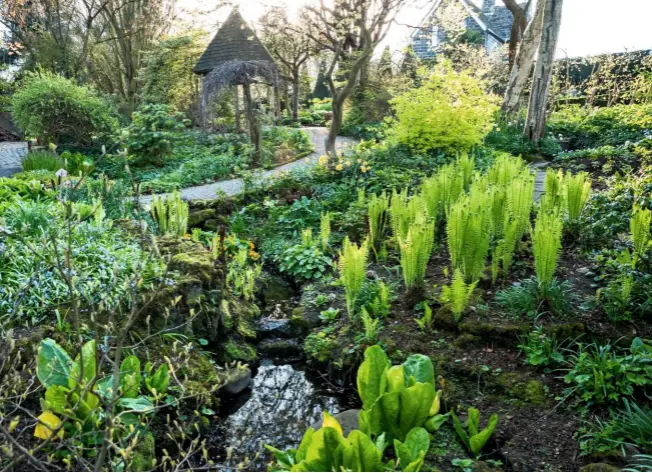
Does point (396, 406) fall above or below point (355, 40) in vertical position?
below

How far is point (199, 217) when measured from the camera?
23.3 ft

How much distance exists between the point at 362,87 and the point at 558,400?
564 inches

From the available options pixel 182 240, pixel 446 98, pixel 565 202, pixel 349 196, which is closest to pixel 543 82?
pixel 446 98

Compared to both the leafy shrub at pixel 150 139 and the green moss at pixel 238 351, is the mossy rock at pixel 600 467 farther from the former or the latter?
the leafy shrub at pixel 150 139

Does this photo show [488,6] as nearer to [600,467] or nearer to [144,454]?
→ [600,467]

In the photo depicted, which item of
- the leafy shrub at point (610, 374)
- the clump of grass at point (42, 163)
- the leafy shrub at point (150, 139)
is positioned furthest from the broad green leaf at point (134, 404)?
the leafy shrub at point (150, 139)

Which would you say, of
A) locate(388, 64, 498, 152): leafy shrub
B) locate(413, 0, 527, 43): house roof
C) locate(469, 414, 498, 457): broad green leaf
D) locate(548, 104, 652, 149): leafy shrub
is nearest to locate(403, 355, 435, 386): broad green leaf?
locate(469, 414, 498, 457): broad green leaf

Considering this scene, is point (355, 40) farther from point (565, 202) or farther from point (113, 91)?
point (565, 202)

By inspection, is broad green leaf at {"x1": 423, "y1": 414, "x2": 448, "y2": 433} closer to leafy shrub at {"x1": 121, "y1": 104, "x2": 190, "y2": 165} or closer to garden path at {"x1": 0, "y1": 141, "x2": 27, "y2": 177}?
leafy shrub at {"x1": 121, "y1": 104, "x2": 190, "y2": 165}

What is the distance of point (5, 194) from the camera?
5234 millimetres

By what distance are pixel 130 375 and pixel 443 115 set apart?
698cm

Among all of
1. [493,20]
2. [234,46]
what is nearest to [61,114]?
[234,46]

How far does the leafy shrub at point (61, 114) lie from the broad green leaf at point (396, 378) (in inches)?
427

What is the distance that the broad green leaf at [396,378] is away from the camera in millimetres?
2809
